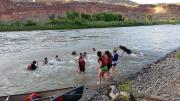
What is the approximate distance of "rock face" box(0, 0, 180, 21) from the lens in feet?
292

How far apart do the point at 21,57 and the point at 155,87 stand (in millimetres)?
16945

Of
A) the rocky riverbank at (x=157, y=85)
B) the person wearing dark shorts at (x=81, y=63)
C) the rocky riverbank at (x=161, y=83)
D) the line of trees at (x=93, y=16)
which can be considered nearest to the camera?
the rocky riverbank at (x=157, y=85)

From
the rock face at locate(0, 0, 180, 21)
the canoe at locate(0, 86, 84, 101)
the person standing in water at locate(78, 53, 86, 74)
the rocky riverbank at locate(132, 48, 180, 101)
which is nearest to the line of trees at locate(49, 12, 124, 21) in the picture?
the rock face at locate(0, 0, 180, 21)

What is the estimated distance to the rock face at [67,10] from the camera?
8912cm

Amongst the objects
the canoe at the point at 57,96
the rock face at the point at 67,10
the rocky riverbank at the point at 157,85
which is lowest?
the rocky riverbank at the point at 157,85

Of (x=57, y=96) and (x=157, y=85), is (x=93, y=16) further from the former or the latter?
(x=57, y=96)

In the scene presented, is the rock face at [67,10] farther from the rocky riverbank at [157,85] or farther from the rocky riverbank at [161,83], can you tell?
the rocky riverbank at [157,85]

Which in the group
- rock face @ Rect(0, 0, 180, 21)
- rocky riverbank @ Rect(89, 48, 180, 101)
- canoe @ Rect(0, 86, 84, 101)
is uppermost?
rock face @ Rect(0, 0, 180, 21)

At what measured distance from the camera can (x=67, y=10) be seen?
101m

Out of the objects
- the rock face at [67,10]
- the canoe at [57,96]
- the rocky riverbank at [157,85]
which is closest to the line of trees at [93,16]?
the rock face at [67,10]

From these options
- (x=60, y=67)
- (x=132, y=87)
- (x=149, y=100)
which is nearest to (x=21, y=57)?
(x=60, y=67)

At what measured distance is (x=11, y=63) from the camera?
87.2 feet

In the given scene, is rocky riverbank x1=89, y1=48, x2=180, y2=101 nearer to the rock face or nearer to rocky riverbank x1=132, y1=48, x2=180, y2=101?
rocky riverbank x1=132, y1=48, x2=180, y2=101

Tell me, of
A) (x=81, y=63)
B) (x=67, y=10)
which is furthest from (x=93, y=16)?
(x=81, y=63)
